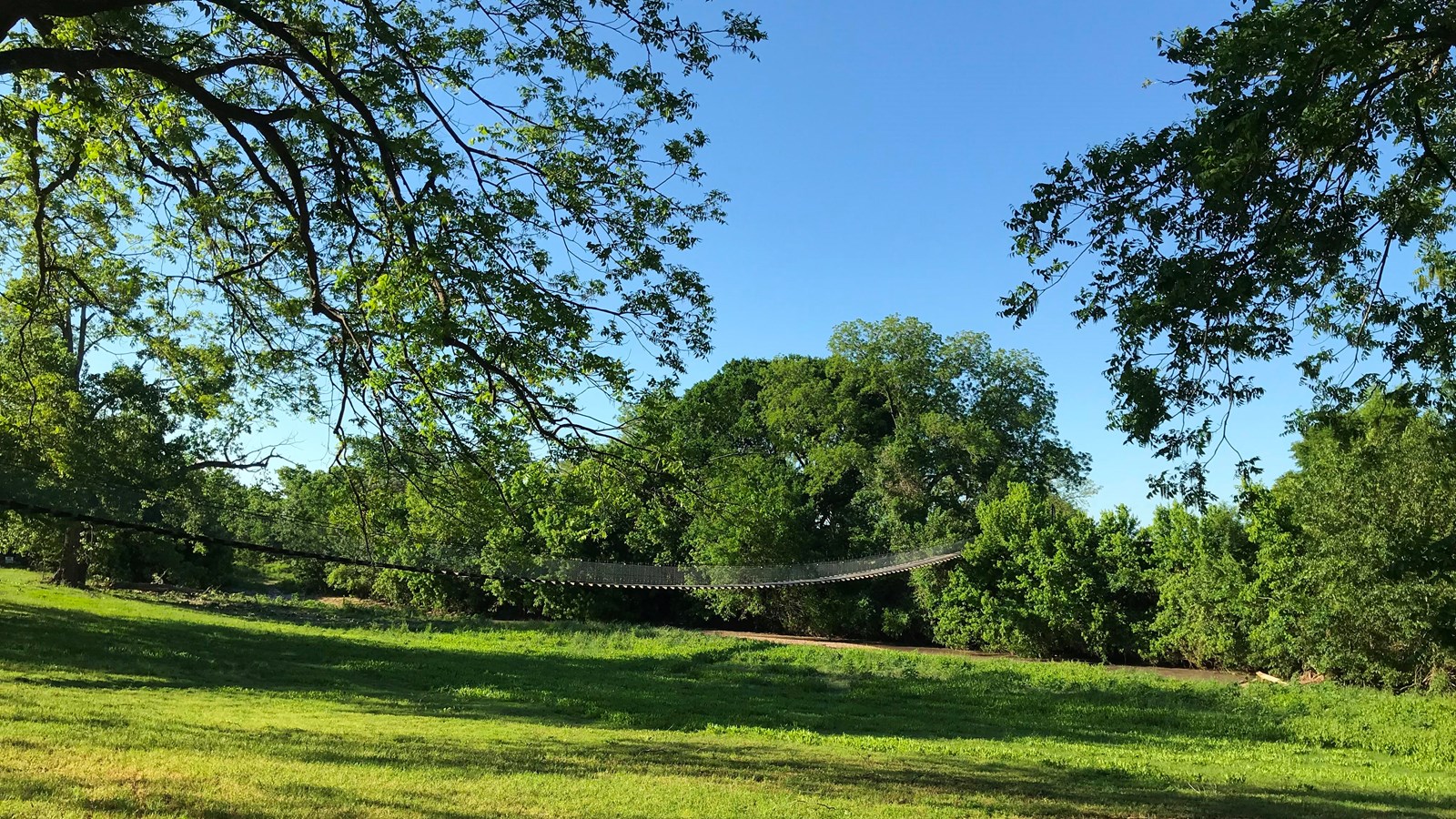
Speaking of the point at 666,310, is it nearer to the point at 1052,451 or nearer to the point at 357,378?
the point at 357,378

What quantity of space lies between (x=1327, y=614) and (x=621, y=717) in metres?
14.1

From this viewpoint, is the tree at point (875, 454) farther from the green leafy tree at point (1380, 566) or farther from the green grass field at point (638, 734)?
the green leafy tree at point (1380, 566)

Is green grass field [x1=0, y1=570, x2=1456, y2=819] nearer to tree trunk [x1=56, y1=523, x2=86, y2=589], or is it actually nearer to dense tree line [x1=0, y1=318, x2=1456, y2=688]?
dense tree line [x1=0, y1=318, x2=1456, y2=688]

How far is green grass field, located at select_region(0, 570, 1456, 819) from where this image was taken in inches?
232

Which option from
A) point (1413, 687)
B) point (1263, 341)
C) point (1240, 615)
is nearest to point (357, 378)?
point (1263, 341)

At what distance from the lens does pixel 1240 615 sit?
67.2ft

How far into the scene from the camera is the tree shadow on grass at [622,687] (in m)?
12.1

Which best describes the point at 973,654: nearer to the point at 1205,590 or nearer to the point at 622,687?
the point at 1205,590

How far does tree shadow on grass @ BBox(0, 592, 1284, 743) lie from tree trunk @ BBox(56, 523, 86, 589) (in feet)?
41.4

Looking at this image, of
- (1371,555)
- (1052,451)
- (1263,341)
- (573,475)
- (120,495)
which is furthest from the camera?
(1052,451)

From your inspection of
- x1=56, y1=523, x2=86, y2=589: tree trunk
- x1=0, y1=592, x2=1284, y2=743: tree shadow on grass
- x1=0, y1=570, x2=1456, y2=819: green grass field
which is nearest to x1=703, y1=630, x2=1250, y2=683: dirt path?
x1=0, y1=570, x2=1456, y2=819: green grass field

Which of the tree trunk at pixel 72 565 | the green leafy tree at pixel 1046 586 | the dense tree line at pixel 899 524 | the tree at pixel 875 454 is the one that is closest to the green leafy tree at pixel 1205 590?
the dense tree line at pixel 899 524

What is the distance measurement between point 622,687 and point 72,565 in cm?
2615

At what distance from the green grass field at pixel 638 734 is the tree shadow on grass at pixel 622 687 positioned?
0.10 metres
